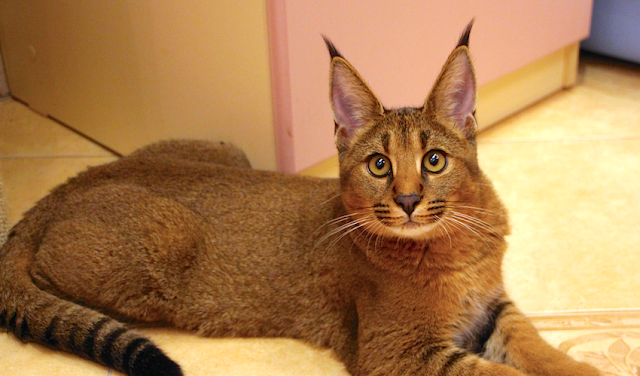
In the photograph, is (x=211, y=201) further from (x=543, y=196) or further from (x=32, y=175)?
(x=543, y=196)

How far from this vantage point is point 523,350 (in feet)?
6.72

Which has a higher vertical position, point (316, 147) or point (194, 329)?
point (316, 147)

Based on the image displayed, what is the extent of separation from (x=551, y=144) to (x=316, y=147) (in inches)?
49.2

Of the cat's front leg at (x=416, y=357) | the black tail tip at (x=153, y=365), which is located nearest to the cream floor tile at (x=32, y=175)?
the black tail tip at (x=153, y=365)

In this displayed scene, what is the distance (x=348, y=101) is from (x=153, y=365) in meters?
0.94

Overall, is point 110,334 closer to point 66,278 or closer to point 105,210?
point 66,278

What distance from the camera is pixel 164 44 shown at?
2779mm

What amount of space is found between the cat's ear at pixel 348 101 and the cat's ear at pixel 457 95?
0.17 m

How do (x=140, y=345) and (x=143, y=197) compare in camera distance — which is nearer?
(x=140, y=345)

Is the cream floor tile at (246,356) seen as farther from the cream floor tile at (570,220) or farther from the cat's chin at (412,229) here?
the cream floor tile at (570,220)

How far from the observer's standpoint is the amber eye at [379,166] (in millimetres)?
1961

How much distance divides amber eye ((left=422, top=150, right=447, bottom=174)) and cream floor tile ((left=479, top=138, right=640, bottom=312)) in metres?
0.70

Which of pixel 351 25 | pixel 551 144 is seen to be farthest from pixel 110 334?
pixel 551 144

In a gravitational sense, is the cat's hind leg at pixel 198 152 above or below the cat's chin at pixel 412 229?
below
